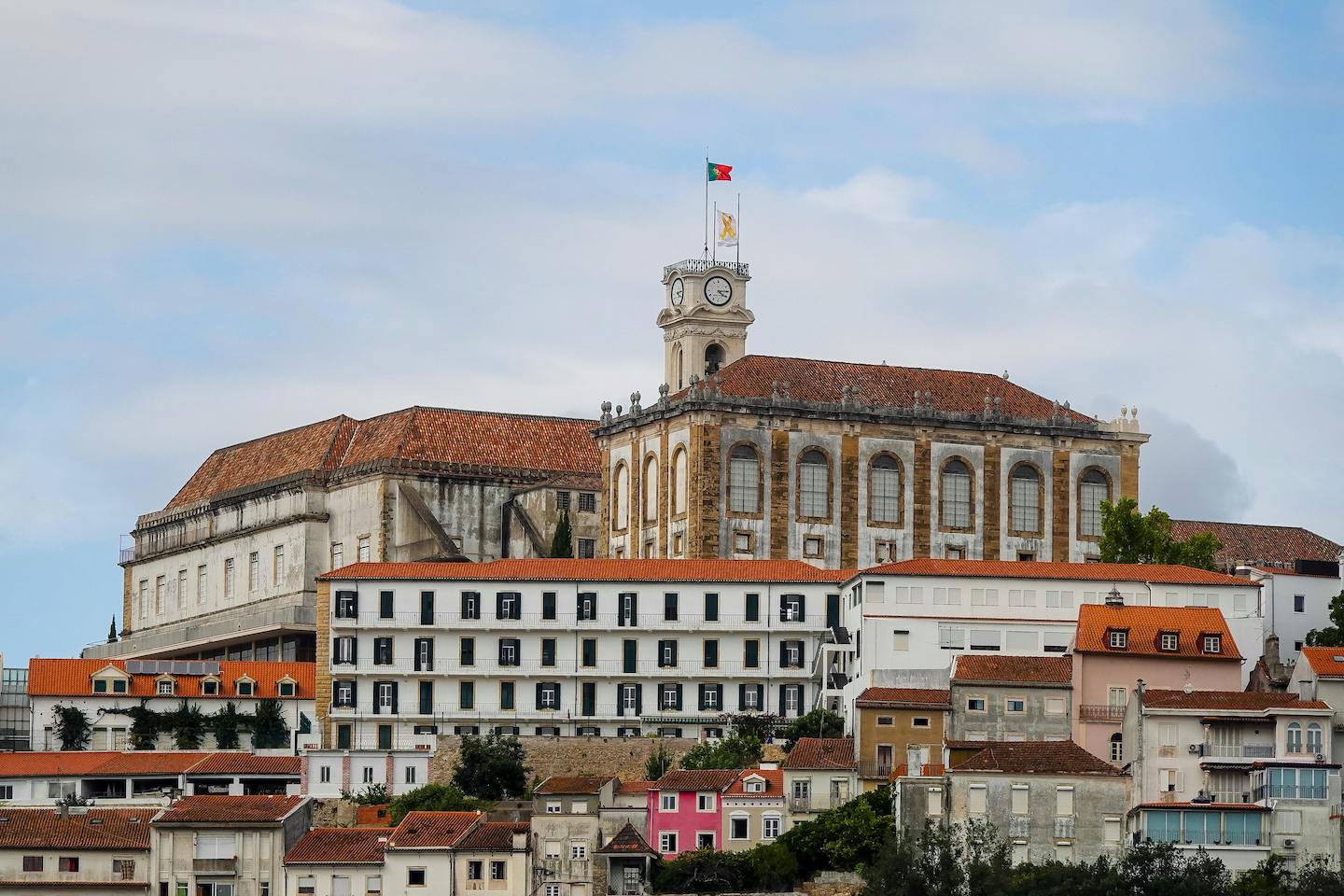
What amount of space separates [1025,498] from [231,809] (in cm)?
4188

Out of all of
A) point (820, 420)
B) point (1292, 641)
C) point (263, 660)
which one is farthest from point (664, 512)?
point (1292, 641)

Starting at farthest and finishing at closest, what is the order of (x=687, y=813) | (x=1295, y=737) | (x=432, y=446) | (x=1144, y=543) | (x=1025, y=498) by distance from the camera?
(x=432, y=446)
(x=1025, y=498)
(x=1144, y=543)
(x=687, y=813)
(x=1295, y=737)

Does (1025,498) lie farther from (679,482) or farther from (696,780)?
(696,780)

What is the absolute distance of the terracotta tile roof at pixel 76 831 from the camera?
383 feet

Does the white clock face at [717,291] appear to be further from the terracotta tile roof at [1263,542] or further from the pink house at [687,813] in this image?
the pink house at [687,813]

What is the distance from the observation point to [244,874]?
11575 centimetres

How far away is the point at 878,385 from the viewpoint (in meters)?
147

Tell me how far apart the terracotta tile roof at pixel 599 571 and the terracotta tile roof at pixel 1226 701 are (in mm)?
19307

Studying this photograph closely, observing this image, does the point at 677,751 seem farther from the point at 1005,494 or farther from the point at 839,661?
the point at 1005,494

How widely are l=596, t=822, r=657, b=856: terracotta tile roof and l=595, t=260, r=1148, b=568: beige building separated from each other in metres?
27.2

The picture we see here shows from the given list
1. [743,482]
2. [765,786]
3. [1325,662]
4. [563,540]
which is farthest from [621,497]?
[1325,662]

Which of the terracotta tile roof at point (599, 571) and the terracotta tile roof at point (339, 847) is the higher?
the terracotta tile roof at point (599, 571)

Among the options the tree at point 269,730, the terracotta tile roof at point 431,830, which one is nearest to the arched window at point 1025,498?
the tree at point 269,730

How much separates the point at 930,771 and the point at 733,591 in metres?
18.9
